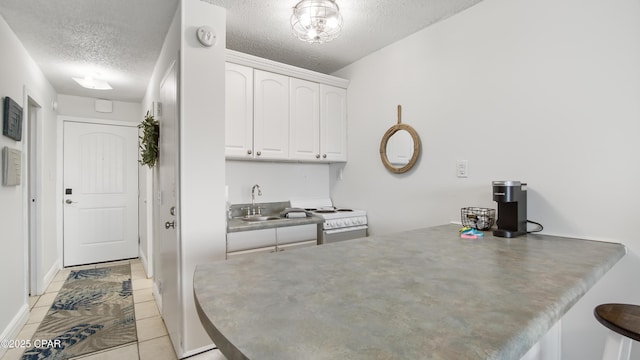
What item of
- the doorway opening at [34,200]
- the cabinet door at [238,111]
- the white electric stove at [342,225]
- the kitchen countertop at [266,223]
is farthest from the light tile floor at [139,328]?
the cabinet door at [238,111]

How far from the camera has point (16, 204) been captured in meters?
2.48

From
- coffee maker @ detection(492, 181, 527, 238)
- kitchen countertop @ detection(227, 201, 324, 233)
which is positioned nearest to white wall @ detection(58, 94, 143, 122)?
kitchen countertop @ detection(227, 201, 324, 233)

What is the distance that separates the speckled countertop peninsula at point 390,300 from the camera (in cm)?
56

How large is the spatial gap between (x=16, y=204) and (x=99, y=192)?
2.06 meters

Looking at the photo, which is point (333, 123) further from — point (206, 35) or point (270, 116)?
point (206, 35)

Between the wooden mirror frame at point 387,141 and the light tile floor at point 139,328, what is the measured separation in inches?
78.1

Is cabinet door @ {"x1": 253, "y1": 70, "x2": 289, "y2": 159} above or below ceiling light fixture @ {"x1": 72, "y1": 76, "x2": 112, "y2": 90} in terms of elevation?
below

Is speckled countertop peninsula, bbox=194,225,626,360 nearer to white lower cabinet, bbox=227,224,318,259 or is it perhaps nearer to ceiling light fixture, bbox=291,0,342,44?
white lower cabinet, bbox=227,224,318,259

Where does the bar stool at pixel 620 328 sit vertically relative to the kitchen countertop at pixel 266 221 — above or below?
below

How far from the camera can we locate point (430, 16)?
88.7 inches

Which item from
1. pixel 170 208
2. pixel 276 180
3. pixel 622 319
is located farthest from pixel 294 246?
pixel 622 319

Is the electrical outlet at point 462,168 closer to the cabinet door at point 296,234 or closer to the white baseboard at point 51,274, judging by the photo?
the cabinet door at point 296,234

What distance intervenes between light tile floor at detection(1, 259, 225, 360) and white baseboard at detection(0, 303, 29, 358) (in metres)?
0.03

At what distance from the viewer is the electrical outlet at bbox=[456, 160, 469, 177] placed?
85.0 inches
